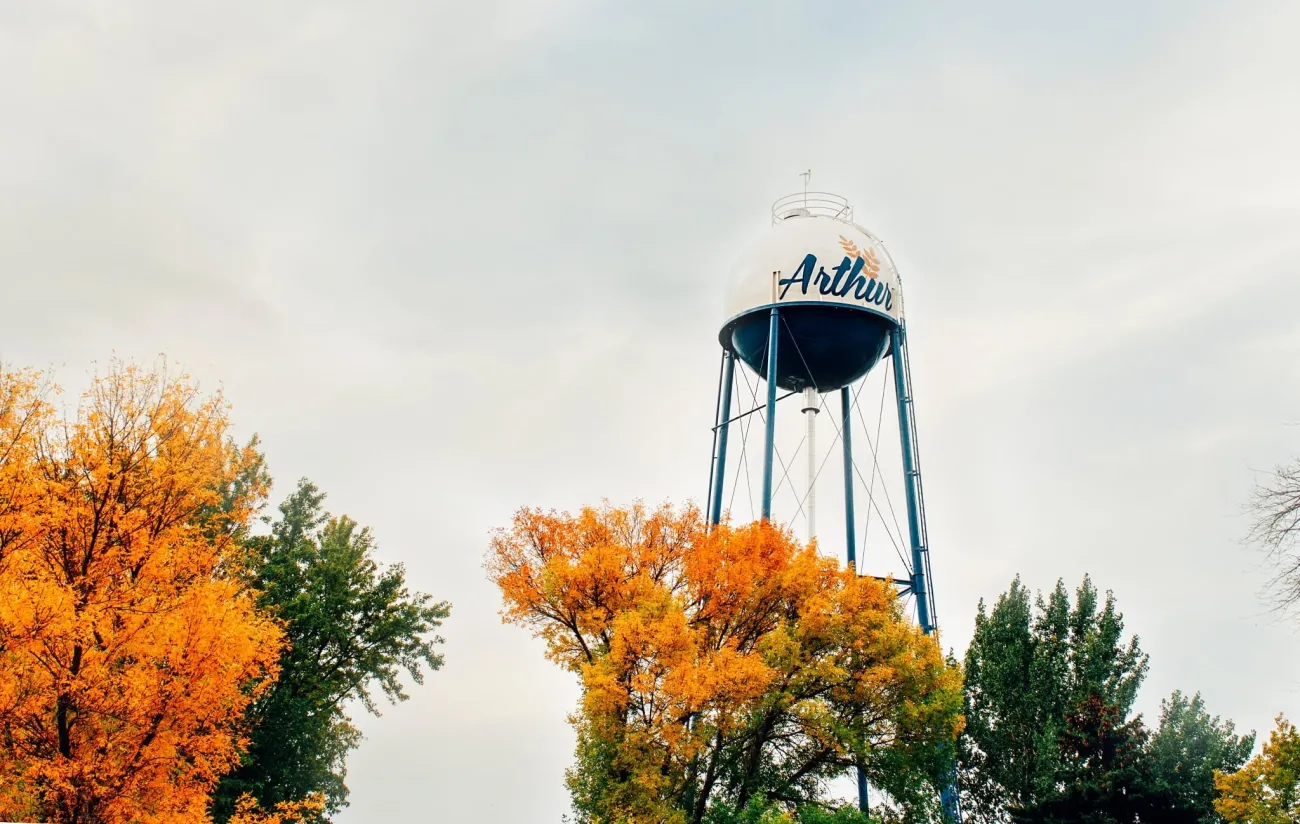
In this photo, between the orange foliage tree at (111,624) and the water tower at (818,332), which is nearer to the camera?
the orange foliage tree at (111,624)

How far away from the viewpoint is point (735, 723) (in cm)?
2061

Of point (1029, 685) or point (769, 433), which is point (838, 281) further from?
point (1029, 685)

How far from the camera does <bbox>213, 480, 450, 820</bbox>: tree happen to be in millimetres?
25391

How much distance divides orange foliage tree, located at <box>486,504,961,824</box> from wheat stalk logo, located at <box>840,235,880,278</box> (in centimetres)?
716

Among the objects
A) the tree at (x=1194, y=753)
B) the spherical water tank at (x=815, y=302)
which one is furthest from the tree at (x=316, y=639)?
the tree at (x=1194, y=753)

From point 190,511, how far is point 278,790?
13.0 metres

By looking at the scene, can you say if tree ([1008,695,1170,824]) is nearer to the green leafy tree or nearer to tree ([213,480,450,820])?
the green leafy tree

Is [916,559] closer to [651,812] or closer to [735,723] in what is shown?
[735,723]

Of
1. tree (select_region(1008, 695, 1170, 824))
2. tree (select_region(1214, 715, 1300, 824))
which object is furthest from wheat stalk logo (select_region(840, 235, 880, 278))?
tree (select_region(1214, 715, 1300, 824))

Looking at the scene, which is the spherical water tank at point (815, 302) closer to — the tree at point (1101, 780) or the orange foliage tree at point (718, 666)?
the orange foliage tree at point (718, 666)

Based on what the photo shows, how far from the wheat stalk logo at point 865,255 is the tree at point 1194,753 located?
38.5 ft

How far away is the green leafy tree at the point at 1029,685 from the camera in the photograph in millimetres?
24484

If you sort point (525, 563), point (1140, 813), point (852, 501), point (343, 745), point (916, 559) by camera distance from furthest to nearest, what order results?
1. point (343, 745)
2. point (852, 501)
3. point (916, 559)
4. point (525, 563)
5. point (1140, 813)

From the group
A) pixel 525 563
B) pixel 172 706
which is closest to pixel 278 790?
pixel 525 563
